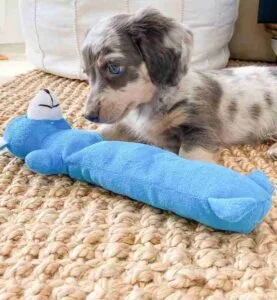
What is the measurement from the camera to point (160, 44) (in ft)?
3.78

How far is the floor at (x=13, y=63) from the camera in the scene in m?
2.63

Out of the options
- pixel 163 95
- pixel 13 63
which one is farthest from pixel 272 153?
pixel 13 63

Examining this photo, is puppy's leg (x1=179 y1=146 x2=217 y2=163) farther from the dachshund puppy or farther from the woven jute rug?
the woven jute rug

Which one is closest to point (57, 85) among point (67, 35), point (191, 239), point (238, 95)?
point (67, 35)

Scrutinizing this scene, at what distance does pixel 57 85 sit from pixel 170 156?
132 centimetres

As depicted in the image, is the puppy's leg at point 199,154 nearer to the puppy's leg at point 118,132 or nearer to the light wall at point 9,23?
the puppy's leg at point 118,132

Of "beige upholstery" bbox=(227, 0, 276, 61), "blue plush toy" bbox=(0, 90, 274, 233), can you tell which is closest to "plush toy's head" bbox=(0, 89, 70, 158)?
"blue plush toy" bbox=(0, 90, 274, 233)

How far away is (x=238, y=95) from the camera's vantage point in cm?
140

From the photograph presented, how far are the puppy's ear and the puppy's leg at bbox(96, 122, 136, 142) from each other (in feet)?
0.71

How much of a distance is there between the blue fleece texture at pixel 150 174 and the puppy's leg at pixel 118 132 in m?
0.23

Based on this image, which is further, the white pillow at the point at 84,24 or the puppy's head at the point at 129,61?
the white pillow at the point at 84,24

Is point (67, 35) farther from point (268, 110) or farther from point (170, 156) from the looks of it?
point (170, 156)

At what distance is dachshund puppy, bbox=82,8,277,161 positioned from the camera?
1143 mm

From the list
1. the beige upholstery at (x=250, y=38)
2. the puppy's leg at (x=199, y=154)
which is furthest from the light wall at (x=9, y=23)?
the puppy's leg at (x=199, y=154)
